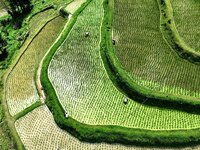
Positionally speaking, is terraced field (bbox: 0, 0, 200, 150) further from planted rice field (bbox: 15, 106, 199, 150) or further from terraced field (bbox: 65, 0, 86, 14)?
terraced field (bbox: 65, 0, 86, 14)

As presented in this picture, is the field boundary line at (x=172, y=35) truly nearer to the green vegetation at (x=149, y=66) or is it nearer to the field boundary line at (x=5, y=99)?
the green vegetation at (x=149, y=66)

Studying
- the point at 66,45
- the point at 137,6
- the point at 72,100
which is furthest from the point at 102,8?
the point at 72,100

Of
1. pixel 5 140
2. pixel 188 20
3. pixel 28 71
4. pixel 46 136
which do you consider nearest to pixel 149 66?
pixel 188 20

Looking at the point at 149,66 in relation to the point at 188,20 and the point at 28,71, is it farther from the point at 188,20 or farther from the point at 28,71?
the point at 28,71

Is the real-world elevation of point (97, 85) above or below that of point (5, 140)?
above

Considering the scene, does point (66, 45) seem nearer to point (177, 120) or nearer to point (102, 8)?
point (102, 8)

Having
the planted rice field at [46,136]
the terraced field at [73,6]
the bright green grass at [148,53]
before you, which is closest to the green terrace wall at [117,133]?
the planted rice field at [46,136]
